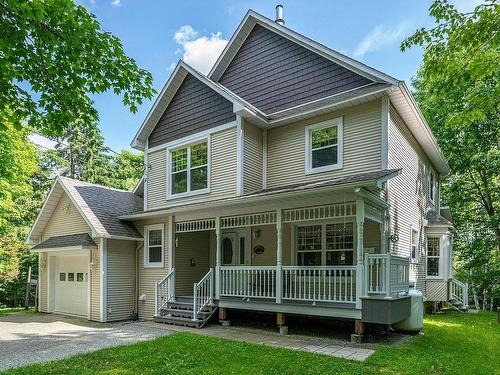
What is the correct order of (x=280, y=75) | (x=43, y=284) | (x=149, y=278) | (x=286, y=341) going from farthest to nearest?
(x=43, y=284) < (x=149, y=278) < (x=280, y=75) < (x=286, y=341)

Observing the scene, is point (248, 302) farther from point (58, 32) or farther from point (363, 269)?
point (58, 32)

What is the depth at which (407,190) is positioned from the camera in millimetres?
12852

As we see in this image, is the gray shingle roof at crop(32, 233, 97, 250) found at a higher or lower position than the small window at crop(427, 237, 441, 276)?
A: higher

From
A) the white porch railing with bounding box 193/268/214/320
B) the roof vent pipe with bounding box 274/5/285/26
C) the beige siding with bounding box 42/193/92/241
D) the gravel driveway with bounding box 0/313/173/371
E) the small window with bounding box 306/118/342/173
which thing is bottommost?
the gravel driveway with bounding box 0/313/173/371

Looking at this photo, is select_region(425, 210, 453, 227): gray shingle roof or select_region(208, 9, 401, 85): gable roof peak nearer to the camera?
select_region(208, 9, 401, 85): gable roof peak

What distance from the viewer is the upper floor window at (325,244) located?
11.1 metres

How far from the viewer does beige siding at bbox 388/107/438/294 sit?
11250mm

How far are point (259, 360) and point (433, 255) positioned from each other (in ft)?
35.4

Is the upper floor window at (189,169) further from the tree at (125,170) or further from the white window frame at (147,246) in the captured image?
the tree at (125,170)

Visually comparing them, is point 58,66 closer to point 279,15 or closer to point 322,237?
point 322,237

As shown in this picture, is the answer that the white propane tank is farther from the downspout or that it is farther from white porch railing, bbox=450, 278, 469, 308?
the downspout

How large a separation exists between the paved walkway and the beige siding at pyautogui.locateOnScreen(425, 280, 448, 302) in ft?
24.6

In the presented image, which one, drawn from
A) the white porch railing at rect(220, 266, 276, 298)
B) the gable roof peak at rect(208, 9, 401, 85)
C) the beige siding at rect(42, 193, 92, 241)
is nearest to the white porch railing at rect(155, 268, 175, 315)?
the white porch railing at rect(220, 266, 276, 298)

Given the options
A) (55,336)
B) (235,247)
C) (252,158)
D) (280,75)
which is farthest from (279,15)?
(55,336)
